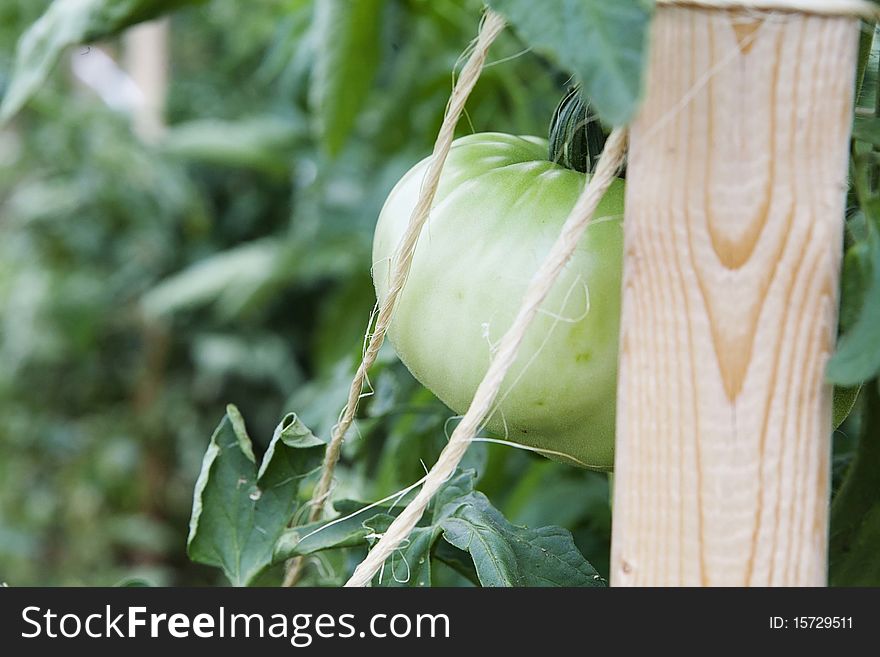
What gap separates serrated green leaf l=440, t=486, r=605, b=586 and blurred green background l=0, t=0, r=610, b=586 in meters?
1.13

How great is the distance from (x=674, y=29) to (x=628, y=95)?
0.05 metres

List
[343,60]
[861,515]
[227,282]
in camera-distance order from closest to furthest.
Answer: [861,515], [343,60], [227,282]

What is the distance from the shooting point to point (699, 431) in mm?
349

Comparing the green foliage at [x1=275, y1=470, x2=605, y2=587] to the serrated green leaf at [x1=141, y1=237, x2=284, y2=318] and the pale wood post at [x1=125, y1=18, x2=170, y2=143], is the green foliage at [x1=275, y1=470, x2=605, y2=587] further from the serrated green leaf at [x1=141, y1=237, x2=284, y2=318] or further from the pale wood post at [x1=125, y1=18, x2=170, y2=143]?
the pale wood post at [x1=125, y1=18, x2=170, y2=143]

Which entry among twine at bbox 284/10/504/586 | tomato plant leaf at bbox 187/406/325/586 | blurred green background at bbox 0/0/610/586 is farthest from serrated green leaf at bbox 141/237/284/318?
twine at bbox 284/10/504/586

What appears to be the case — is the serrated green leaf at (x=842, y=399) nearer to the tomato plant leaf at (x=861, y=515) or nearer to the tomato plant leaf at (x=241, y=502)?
the tomato plant leaf at (x=861, y=515)

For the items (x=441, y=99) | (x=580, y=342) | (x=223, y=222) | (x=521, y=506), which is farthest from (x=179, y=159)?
(x=580, y=342)

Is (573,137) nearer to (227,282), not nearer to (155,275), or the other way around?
(227,282)

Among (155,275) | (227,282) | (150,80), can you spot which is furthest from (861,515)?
(155,275)

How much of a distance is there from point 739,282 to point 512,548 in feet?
0.58

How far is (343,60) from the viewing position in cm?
95

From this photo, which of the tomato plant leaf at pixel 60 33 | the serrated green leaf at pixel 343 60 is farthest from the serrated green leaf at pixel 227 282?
the tomato plant leaf at pixel 60 33

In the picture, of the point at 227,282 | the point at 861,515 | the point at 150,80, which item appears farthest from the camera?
the point at 150,80
